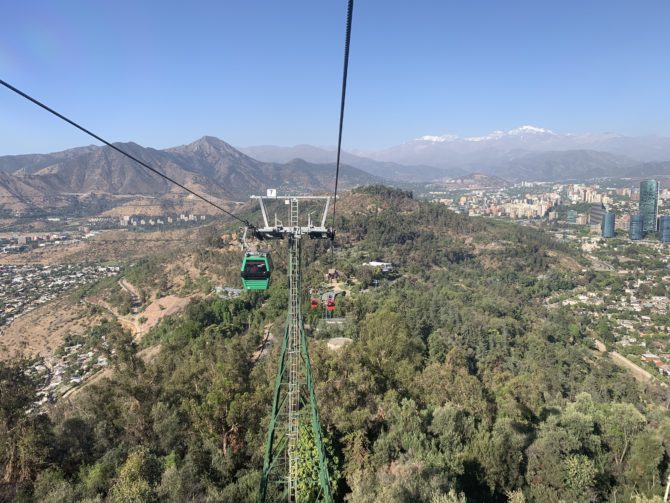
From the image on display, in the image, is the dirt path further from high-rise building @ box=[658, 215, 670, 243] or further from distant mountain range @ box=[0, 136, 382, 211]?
distant mountain range @ box=[0, 136, 382, 211]

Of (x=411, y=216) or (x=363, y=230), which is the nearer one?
(x=363, y=230)

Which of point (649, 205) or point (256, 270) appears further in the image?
point (649, 205)

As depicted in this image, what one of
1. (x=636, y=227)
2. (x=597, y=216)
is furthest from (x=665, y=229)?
(x=597, y=216)

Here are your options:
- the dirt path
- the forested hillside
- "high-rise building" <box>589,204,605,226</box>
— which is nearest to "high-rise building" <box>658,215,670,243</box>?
"high-rise building" <box>589,204,605,226</box>

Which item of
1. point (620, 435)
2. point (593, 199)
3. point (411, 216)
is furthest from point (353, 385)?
point (593, 199)

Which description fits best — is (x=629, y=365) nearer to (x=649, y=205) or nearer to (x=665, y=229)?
(x=665, y=229)

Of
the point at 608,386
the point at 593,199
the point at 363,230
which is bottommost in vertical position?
the point at 608,386

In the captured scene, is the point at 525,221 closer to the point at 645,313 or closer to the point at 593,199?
the point at 593,199

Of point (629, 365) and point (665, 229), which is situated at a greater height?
point (665, 229)

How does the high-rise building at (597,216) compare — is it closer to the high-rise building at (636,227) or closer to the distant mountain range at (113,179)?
the high-rise building at (636,227)
